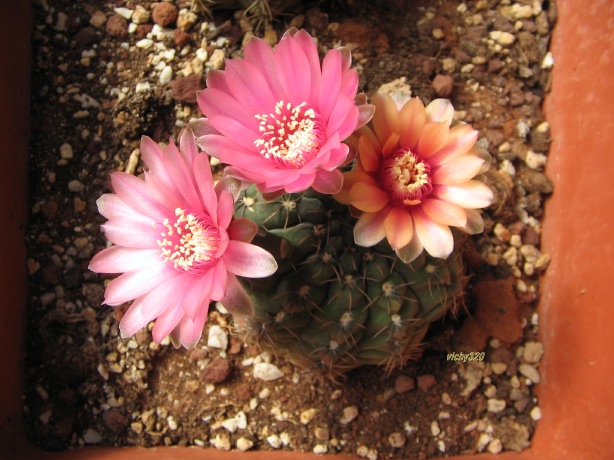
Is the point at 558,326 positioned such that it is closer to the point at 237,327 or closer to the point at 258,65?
the point at 237,327

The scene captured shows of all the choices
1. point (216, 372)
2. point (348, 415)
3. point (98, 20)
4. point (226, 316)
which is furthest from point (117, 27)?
point (348, 415)

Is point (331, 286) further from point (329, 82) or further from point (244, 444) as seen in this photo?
point (244, 444)

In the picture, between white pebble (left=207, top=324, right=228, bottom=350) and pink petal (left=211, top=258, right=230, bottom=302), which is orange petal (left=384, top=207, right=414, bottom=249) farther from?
white pebble (left=207, top=324, right=228, bottom=350)

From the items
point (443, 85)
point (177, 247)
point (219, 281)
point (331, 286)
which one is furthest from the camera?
point (443, 85)

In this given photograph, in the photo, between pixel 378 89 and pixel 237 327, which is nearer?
pixel 237 327

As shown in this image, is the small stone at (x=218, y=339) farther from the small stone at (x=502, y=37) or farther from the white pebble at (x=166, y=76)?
the small stone at (x=502, y=37)

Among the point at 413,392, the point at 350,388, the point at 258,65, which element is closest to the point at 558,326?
the point at 413,392

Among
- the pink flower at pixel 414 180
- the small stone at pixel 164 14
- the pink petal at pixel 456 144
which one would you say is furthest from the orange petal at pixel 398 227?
the small stone at pixel 164 14
